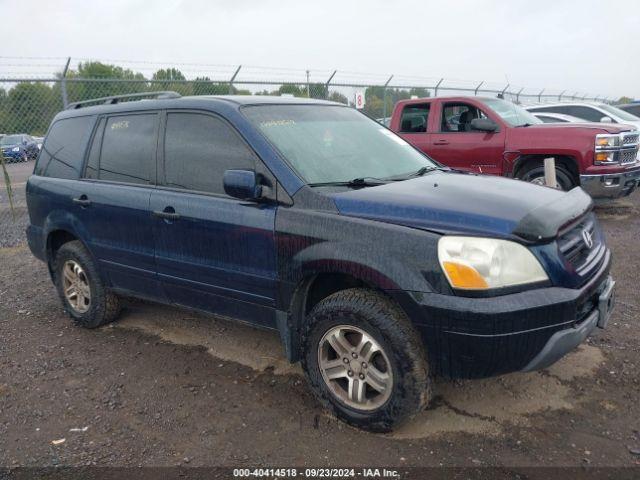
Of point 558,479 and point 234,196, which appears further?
point 234,196

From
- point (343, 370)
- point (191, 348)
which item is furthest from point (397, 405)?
point (191, 348)

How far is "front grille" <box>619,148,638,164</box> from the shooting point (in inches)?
302

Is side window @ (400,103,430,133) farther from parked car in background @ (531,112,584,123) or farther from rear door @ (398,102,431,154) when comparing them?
parked car in background @ (531,112,584,123)

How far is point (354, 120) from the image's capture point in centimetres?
406

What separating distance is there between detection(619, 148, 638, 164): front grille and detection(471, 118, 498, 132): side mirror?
1760 millimetres

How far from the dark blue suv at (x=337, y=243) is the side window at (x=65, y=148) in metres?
0.05

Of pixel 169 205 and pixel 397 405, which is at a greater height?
pixel 169 205

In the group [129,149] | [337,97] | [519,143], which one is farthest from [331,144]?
[337,97]

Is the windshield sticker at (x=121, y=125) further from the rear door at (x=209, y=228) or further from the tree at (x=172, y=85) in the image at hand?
the tree at (x=172, y=85)

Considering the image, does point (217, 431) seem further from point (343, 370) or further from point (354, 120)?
point (354, 120)

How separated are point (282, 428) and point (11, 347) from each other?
101 inches

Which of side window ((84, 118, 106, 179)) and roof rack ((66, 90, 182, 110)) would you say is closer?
roof rack ((66, 90, 182, 110))

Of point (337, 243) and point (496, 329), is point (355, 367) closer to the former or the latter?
point (337, 243)

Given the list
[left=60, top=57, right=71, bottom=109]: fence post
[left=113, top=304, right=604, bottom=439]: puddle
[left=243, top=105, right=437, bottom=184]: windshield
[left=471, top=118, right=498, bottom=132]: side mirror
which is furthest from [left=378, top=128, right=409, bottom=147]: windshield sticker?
[left=60, top=57, right=71, bottom=109]: fence post
